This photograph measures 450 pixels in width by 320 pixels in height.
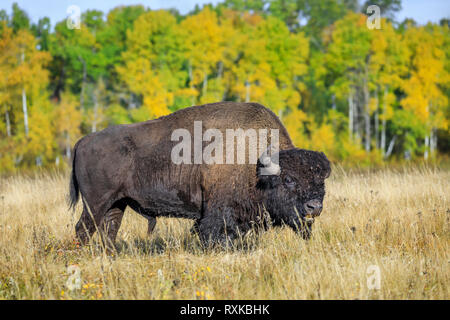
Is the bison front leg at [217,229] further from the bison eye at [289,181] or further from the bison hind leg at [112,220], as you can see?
the bison hind leg at [112,220]

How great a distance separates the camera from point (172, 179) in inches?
249

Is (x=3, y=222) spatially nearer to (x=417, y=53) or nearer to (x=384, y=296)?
(x=384, y=296)

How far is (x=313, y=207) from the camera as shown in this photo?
5594mm

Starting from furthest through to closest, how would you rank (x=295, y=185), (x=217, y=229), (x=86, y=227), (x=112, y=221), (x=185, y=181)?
(x=112, y=221), (x=86, y=227), (x=185, y=181), (x=217, y=229), (x=295, y=185)

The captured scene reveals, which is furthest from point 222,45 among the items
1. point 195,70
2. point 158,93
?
point 158,93

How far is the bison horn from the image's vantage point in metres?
5.86

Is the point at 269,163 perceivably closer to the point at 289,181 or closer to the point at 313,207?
the point at 289,181

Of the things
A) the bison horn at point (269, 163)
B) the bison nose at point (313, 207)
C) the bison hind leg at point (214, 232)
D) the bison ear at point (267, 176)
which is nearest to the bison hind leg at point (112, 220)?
the bison hind leg at point (214, 232)

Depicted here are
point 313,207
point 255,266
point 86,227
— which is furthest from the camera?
point 86,227

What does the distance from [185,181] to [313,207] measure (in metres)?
1.83

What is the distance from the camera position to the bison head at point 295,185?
18.6 feet

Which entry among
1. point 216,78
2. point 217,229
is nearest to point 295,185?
point 217,229

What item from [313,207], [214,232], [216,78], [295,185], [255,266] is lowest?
[255,266]
